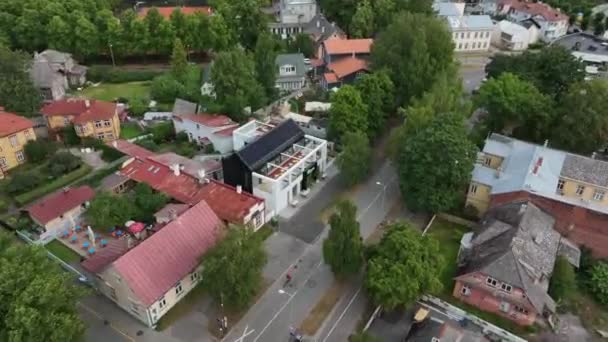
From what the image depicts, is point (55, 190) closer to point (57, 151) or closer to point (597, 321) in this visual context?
point (57, 151)

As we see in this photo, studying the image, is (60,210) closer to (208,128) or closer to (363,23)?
(208,128)

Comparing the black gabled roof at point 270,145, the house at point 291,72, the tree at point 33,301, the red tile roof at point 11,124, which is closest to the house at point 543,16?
the house at point 291,72

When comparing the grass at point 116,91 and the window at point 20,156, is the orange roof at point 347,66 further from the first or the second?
the window at point 20,156

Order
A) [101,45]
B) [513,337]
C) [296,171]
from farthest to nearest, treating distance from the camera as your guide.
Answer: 1. [101,45]
2. [296,171]
3. [513,337]

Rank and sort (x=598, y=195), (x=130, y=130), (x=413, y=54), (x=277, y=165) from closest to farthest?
(x=598, y=195) < (x=277, y=165) < (x=413, y=54) < (x=130, y=130)

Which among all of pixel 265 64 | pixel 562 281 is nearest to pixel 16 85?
pixel 265 64

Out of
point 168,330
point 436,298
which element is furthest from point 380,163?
point 168,330

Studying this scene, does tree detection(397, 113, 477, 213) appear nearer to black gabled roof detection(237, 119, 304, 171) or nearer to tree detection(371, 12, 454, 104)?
black gabled roof detection(237, 119, 304, 171)
